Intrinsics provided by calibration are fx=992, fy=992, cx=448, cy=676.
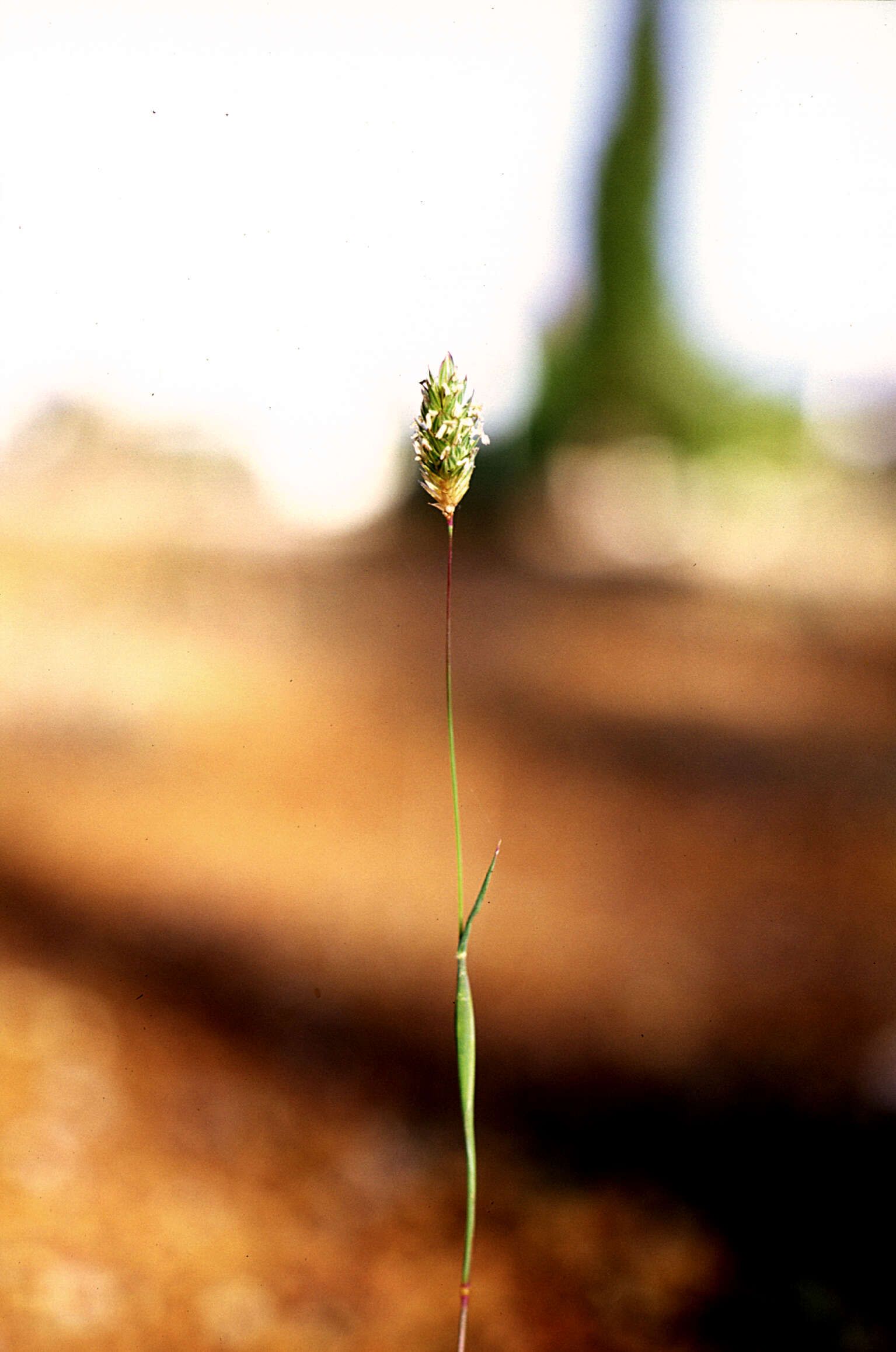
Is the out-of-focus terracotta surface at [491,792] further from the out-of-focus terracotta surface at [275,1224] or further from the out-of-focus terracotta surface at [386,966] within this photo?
the out-of-focus terracotta surface at [275,1224]

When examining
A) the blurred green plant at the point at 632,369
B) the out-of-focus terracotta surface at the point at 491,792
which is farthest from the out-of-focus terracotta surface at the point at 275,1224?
the blurred green plant at the point at 632,369

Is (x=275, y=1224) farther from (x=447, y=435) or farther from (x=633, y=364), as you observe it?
(x=633, y=364)

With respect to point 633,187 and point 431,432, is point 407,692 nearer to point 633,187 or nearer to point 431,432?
point 633,187

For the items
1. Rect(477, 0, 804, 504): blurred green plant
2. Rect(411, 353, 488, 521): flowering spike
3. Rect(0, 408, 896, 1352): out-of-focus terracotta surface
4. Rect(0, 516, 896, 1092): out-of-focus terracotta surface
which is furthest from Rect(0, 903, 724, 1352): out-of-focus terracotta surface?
Rect(477, 0, 804, 504): blurred green plant

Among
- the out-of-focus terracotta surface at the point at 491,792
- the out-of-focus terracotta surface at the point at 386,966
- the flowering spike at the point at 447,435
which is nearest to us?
the flowering spike at the point at 447,435

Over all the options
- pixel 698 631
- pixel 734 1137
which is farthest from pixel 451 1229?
pixel 698 631

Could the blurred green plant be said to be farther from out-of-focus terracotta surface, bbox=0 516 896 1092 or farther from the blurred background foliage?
out-of-focus terracotta surface, bbox=0 516 896 1092

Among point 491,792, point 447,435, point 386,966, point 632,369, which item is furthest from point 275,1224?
point 632,369
